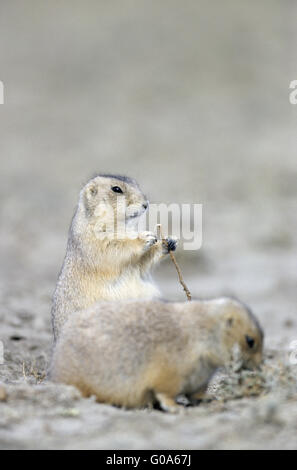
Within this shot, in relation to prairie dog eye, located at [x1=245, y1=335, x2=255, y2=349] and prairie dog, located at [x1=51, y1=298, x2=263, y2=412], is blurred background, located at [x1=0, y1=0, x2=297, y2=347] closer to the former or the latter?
prairie dog, located at [x1=51, y1=298, x2=263, y2=412]

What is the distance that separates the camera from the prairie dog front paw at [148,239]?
752 cm

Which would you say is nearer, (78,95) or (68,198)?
(68,198)

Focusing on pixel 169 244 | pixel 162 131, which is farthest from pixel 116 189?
pixel 162 131

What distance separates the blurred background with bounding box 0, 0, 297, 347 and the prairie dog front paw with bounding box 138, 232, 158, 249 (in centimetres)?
189

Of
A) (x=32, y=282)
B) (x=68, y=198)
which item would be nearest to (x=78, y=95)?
(x=68, y=198)

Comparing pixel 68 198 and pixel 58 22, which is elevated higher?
pixel 58 22

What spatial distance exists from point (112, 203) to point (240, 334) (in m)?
2.63

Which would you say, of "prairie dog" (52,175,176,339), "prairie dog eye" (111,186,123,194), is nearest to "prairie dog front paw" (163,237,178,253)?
"prairie dog" (52,175,176,339)

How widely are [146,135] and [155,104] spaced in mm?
2966

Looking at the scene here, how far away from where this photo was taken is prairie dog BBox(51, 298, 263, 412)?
5.47 metres

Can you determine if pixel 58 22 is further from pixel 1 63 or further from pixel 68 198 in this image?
pixel 68 198

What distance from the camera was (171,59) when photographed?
3312 cm

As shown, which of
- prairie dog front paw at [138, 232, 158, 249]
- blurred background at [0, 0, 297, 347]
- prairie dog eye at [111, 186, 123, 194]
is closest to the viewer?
prairie dog front paw at [138, 232, 158, 249]


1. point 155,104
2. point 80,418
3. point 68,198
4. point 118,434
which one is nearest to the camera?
point 118,434
